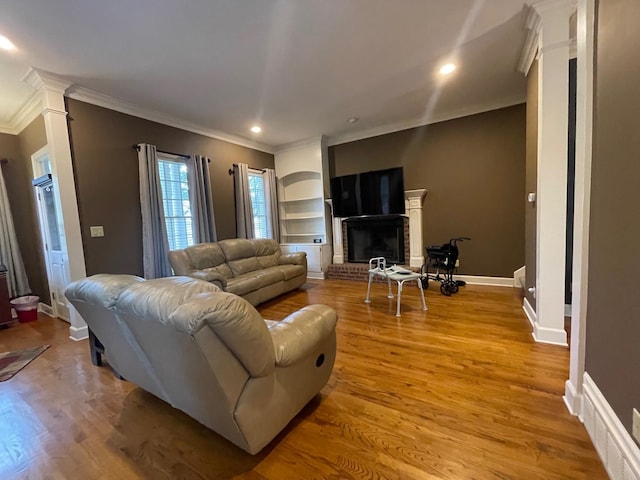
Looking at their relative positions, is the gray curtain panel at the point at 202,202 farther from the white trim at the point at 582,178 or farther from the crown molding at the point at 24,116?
the white trim at the point at 582,178

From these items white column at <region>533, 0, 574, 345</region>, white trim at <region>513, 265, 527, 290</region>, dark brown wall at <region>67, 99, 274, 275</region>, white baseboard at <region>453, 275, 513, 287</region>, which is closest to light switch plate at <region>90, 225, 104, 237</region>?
dark brown wall at <region>67, 99, 274, 275</region>

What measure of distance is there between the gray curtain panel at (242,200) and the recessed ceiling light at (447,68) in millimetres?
3465

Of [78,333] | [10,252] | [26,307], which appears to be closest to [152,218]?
[78,333]

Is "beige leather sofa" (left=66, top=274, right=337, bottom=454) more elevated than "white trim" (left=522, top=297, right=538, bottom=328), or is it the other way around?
"beige leather sofa" (left=66, top=274, right=337, bottom=454)

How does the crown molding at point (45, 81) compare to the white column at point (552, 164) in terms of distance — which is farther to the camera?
the crown molding at point (45, 81)

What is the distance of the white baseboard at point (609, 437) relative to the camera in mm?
1022

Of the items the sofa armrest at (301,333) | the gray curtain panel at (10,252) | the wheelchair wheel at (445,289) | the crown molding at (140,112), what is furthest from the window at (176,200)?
the wheelchair wheel at (445,289)

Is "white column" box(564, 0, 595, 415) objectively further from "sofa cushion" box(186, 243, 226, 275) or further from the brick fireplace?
"sofa cushion" box(186, 243, 226, 275)

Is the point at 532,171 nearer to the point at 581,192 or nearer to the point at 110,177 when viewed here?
the point at 581,192

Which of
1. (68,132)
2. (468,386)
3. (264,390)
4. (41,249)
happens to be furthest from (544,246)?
(41,249)

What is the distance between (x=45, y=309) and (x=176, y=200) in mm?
2478

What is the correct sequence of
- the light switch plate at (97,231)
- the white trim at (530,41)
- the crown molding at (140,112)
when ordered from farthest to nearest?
the light switch plate at (97,231) → the crown molding at (140,112) → the white trim at (530,41)

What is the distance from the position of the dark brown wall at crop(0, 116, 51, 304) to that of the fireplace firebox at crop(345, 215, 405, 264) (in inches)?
192

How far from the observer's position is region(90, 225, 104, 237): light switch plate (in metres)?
3.17
